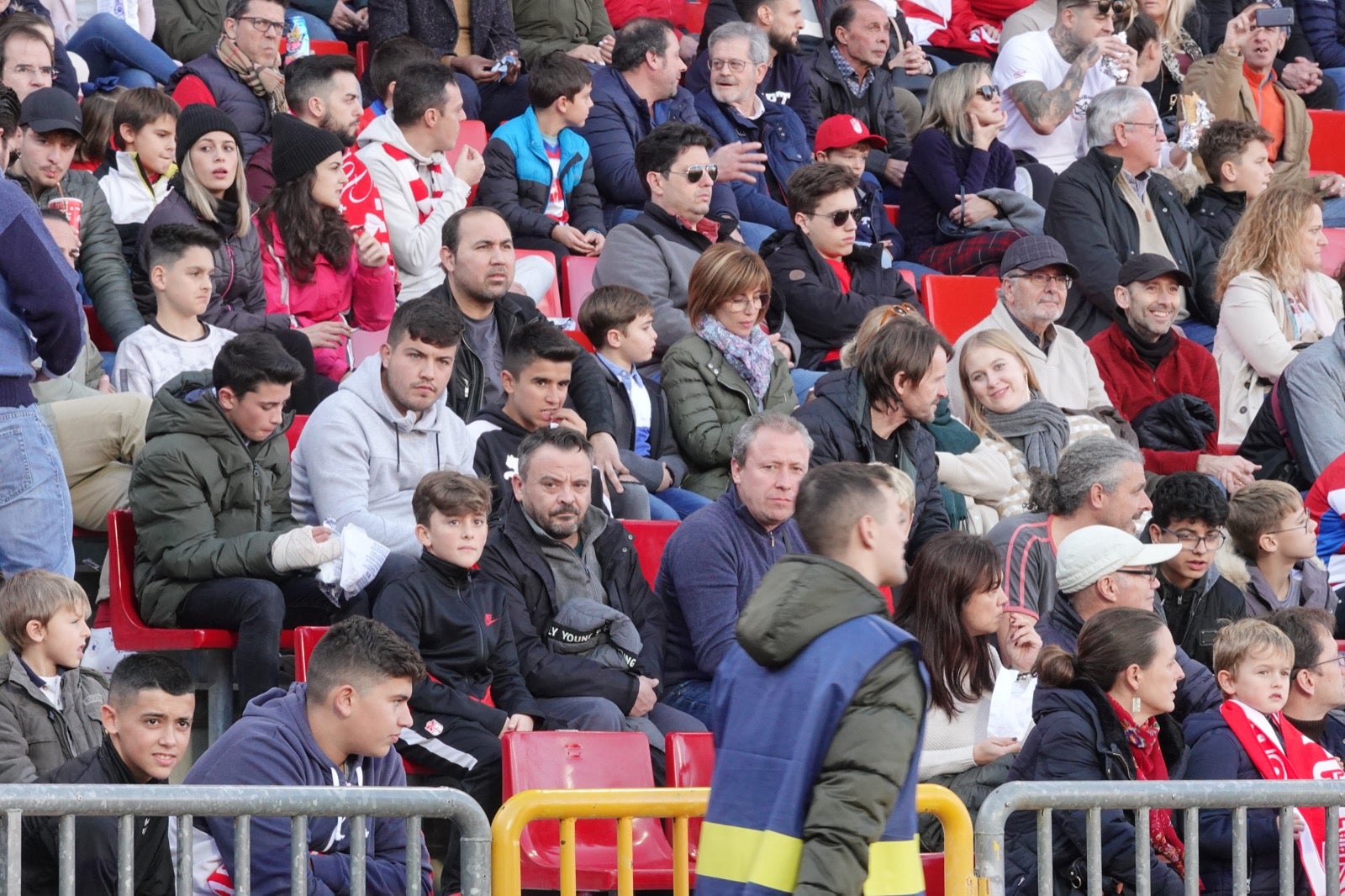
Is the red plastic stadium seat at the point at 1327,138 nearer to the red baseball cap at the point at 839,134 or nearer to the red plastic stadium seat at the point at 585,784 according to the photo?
the red baseball cap at the point at 839,134

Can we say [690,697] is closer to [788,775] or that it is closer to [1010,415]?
[1010,415]

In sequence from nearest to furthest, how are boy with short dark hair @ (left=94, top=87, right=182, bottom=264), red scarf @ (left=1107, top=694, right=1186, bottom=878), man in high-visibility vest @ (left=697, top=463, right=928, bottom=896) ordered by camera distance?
man in high-visibility vest @ (left=697, top=463, right=928, bottom=896) → red scarf @ (left=1107, top=694, right=1186, bottom=878) → boy with short dark hair @ (left=94, top=87, right=182, bottom=264)

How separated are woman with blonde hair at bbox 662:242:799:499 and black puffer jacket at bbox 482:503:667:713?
1.09 m

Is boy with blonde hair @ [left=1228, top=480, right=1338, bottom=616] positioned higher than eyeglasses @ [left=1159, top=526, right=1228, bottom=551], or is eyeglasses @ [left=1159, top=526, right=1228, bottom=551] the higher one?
eyeglasses @ [left=1159, top=526, right=1228, bottom=551]

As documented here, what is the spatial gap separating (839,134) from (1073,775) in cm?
531

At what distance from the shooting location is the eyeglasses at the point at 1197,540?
7012 millimetres

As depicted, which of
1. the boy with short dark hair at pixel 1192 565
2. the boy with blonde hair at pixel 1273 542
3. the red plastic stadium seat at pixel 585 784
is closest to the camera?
the red plastic stadium seat at pixel 585 784

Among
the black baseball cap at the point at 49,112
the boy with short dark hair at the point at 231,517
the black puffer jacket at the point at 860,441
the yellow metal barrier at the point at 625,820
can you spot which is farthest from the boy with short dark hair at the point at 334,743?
the black baseball cap at the point at 49,112

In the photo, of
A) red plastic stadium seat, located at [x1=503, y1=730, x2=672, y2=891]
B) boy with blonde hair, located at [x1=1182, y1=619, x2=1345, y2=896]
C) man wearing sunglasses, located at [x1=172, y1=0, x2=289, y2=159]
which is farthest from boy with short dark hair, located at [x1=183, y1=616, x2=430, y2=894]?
man wearing sunglasses, located at [x1=172, y1=0, x2=289, y2=159]

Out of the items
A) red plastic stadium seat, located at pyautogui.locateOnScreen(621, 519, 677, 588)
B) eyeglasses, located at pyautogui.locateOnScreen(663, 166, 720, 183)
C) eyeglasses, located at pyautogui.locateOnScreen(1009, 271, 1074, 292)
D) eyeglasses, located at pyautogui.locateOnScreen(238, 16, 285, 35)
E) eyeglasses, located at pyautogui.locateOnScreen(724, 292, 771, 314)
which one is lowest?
red plastic stadium seat, located at pyautogui.locateOnScreen(621, 519, 677, 588)

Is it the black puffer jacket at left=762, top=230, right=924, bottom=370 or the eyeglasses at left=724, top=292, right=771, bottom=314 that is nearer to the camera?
the eyeglasses at left=724, top=292, right=771, bottom=314

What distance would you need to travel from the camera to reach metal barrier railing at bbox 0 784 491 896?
361cm

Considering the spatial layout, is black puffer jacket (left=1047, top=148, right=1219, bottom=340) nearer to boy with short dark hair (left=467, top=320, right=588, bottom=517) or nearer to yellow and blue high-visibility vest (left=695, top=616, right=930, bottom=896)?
boy with short dark hair (left=467, top=320, right=588, bottom=517)

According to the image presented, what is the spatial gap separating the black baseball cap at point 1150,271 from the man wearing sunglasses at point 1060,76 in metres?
2.14
